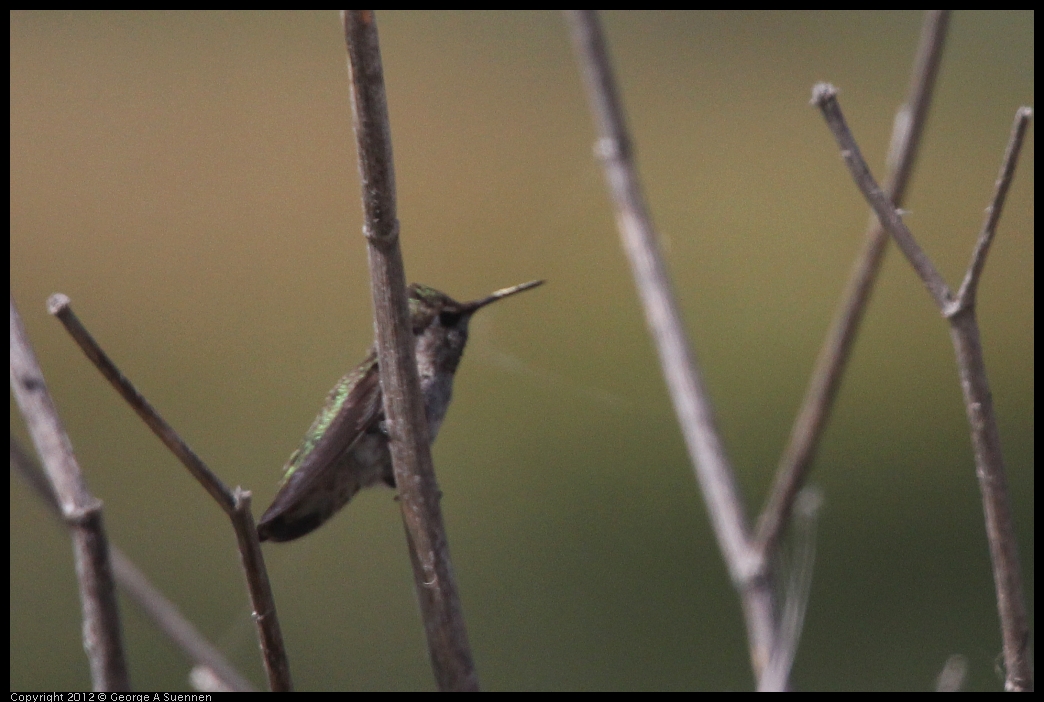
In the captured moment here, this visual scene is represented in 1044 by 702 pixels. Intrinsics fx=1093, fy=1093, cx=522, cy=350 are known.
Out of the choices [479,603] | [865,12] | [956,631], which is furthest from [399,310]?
[865,12]

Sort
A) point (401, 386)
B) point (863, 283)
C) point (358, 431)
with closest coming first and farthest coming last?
point (401, 386)
point (863, 283)
point (358, 431)

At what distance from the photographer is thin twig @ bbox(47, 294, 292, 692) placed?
0.94m

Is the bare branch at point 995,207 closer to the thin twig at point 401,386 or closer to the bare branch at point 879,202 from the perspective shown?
the bare branch at point 879,202

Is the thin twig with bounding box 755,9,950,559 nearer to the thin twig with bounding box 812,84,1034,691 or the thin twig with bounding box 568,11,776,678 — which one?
the thin twig with bounding box 568,11,776,678

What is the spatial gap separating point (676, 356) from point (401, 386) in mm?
643

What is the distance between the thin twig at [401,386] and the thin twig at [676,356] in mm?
504

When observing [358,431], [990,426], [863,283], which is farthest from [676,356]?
[990,426]

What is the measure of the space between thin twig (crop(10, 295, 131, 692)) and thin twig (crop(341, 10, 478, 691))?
15.9 inches

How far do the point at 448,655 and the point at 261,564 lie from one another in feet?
0.79

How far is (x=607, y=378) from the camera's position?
5059 millimetres

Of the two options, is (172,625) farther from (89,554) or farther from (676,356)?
(676,356)

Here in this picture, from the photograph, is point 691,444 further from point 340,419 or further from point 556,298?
point 556,298

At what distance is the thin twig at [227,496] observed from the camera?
940 millimetres

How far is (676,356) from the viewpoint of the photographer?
66.9 inches
